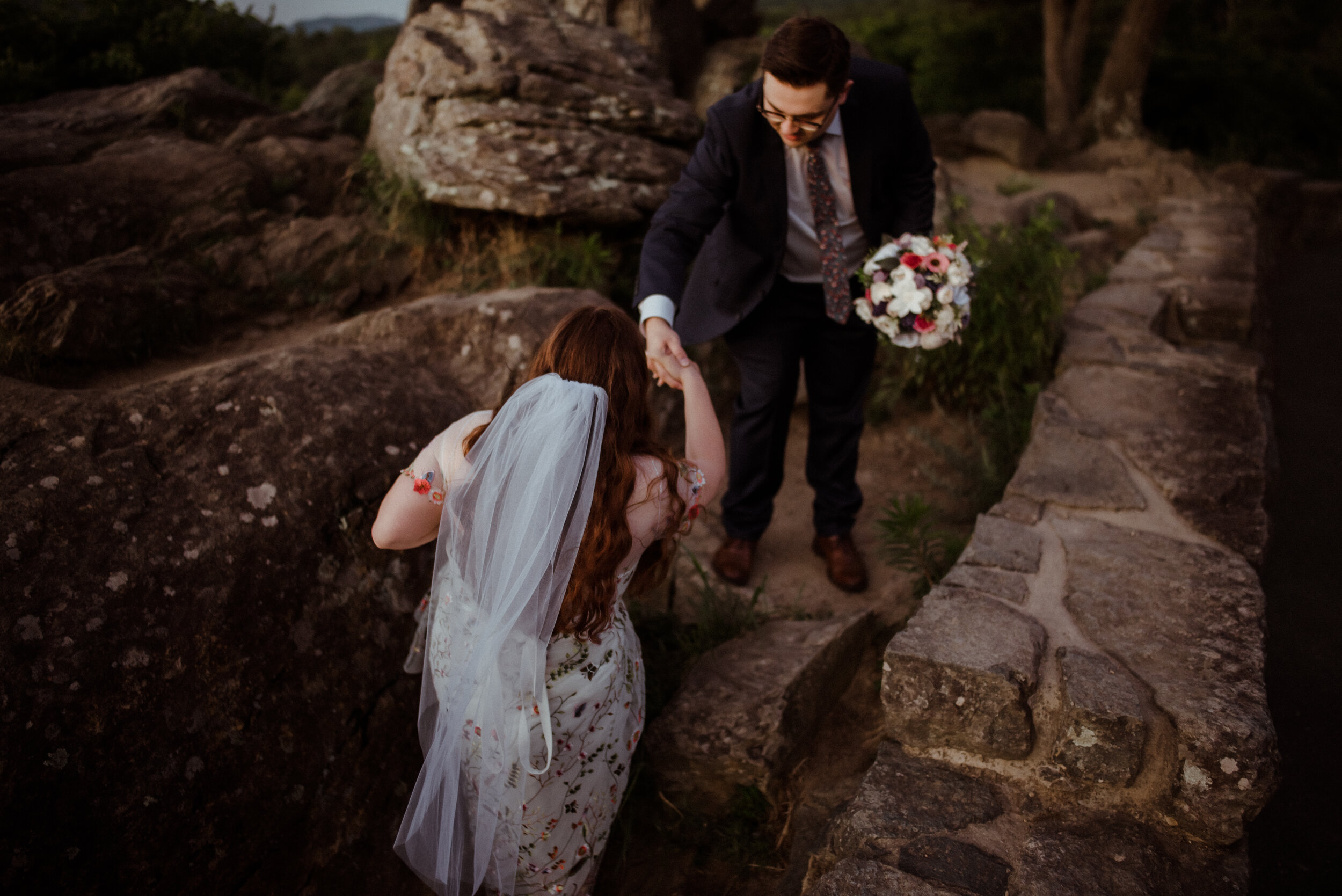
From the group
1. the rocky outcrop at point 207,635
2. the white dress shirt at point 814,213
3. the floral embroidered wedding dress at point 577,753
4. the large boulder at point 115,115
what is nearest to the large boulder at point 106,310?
the rocky outcrop at point 207,635

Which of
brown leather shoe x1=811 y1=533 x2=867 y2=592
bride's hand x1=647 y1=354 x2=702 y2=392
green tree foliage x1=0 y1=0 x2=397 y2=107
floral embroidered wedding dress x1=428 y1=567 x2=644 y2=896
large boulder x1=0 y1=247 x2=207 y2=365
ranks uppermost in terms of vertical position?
green tree foliage x1=0 y1=0 x2=397 y2=107

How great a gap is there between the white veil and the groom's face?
4.10 feet

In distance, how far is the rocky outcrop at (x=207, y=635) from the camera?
1820 mm

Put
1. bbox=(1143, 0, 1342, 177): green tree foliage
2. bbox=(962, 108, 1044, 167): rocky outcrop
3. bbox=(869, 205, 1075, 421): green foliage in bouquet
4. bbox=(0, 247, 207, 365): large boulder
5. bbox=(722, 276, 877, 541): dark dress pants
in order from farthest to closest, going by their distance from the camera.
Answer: bbox=(1143, 0, 1342, 177): green tree foliage, bbox=(962, 108, 1044, 167): rocky outcrop, bbox=(869, 205, 1075, 421): green foliage in bouquet, bbox=(722, 276, 877, 541): dark dress pants, bbox=(0, 247, 207, 365): large boulder

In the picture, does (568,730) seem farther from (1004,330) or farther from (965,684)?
(1004,330)

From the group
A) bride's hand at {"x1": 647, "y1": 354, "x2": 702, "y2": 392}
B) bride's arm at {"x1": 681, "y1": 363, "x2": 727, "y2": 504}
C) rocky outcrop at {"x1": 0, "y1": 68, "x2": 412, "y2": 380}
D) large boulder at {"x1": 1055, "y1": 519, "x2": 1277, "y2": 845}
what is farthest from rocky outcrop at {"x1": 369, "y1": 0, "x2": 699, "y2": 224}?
large boulder at {"x1": 1055, "y1": 519, "x2": 1277, "y2": 845}

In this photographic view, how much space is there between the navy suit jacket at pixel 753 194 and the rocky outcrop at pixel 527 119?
5.88 ft

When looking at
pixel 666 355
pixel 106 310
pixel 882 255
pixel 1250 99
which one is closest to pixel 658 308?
pixel 666 355

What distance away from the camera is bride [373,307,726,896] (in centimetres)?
183

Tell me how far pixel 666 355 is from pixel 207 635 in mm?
1458

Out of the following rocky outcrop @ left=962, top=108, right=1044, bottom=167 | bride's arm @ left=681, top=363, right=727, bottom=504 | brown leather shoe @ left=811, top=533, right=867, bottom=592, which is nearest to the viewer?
bride's arm @ left=681, top=363, right=727, bottom=504

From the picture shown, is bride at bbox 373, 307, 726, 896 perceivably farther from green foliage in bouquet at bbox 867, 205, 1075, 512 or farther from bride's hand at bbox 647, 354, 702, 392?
green foliage in bouquet at bbox 867, 205, 1075, 512

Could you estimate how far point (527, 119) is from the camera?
15.1 feet

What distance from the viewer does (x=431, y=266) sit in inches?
181
